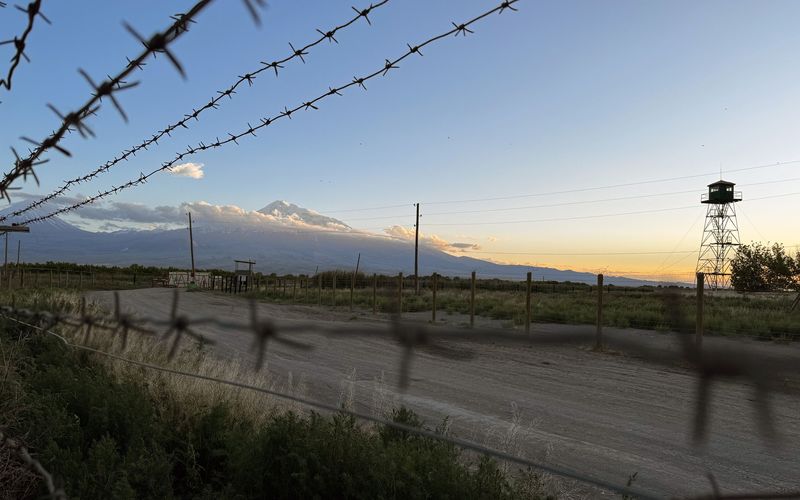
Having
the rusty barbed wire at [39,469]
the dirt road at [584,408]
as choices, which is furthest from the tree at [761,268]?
the rusty barbed wire at [39,469]

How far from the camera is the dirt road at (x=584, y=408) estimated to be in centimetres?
529

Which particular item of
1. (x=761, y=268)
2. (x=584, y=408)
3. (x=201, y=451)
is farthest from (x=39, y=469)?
(x=761, y=268)

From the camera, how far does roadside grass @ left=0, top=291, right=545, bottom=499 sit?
135 inches

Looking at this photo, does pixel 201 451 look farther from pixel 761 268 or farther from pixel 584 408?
pixel 761 268

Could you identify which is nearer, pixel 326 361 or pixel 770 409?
pixel 770 409

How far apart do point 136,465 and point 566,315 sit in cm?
1766

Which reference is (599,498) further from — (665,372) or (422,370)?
(665,372)

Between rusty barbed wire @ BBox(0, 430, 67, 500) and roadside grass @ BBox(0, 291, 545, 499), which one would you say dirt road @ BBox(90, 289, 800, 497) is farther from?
rusty barbed wire @ BBox(0, 430, 67, 500)

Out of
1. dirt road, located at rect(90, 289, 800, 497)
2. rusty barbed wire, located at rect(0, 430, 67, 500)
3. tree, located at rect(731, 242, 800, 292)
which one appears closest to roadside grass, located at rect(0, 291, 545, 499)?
rusty barbed wire, located at rect(0, 430, 67, 500)

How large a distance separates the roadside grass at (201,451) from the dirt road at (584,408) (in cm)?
99

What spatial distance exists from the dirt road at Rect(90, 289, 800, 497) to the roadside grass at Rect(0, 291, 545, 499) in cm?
99

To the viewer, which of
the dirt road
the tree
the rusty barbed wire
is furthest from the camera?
the tree

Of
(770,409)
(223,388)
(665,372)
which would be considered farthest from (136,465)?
(665,372)

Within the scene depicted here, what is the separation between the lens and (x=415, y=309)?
27234 mm
